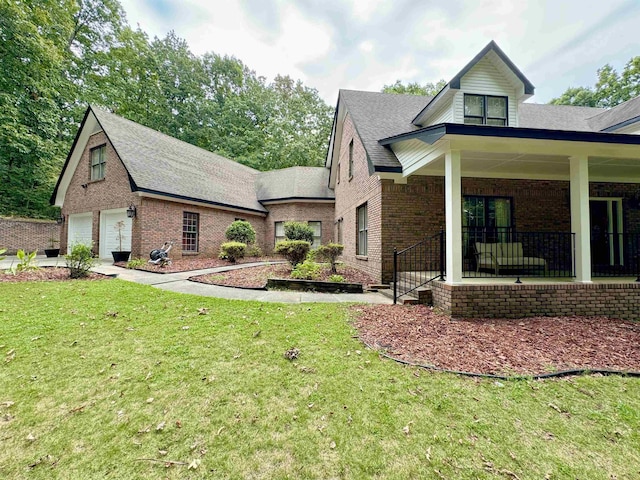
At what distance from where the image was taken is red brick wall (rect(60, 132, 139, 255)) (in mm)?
11477

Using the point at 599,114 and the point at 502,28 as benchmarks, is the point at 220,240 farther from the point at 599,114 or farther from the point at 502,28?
the point at 599,114

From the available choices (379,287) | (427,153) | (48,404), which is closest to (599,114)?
(427,153)

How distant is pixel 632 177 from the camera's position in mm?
7605

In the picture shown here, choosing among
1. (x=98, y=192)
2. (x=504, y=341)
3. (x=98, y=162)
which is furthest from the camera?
(x=98, y=162)

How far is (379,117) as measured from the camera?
10.0 meters

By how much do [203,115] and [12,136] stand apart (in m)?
16.1

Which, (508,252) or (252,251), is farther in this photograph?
(252,251)

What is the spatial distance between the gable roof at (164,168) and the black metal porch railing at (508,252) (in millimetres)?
10530

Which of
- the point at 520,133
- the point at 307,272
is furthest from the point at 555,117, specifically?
the point at 307,272

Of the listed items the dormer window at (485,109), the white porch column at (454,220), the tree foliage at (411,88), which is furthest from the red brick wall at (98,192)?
the tree foliage at (411,88)

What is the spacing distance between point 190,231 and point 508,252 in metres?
12.6

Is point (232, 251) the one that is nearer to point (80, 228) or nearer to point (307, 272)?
point (307, 272)

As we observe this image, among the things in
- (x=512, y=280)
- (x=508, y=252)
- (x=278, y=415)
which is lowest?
(x=278, y=415)

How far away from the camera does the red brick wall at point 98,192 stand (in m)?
11.5
